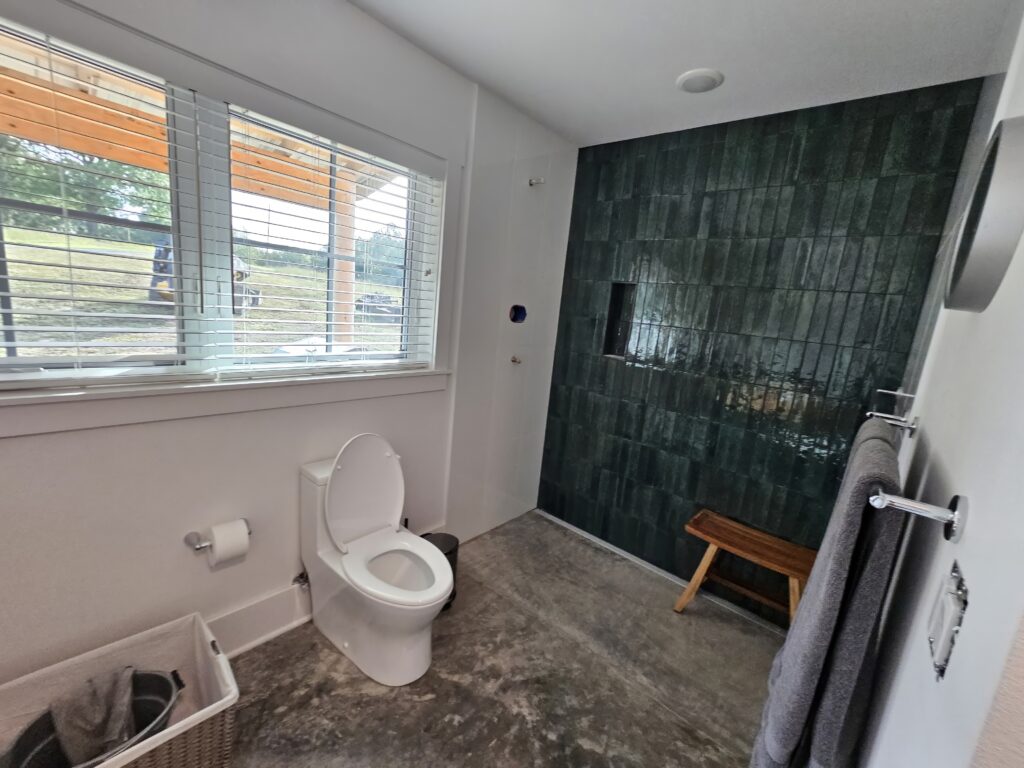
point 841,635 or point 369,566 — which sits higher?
point 841,635

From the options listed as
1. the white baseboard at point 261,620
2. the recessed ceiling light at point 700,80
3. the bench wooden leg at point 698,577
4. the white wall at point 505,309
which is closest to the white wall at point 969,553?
the recessed ceiling light at point 700,80

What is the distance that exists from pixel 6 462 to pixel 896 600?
216 cm

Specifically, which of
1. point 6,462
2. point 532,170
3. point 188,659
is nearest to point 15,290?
point 6,462

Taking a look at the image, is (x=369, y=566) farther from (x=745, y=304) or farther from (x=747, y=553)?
(x=745, y=304)

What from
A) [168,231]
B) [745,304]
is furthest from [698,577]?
[168,231]

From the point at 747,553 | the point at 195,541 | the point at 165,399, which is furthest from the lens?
the point at 747,553

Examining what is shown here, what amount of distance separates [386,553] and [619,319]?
1824mm

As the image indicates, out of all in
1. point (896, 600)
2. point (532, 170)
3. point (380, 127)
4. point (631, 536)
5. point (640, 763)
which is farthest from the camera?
point (631, 536)

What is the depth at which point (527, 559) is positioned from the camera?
8.01 ft

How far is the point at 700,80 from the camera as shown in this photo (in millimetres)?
1724

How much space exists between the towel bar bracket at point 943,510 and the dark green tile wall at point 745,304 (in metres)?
1.50

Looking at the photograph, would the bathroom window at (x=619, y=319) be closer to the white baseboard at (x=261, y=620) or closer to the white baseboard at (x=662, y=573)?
the white baseboard at (x=662, y=573)

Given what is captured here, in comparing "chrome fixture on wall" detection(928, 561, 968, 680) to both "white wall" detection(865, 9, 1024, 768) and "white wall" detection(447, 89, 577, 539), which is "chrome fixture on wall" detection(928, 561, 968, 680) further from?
"white wall" detection(447, 89, 577, 539)

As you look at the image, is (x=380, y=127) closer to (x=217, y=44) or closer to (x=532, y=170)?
(x=217, y=44)
